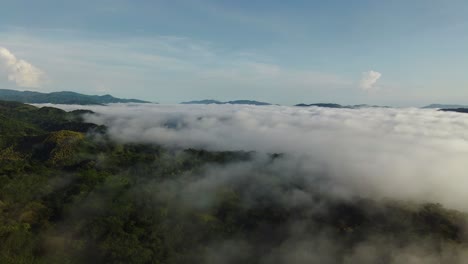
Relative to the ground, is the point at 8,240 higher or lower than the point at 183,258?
higher

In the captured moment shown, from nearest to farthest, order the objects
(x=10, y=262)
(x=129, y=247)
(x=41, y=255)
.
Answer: (x=10, y=262) → (x=41, y=255) → (x=129, y=247)

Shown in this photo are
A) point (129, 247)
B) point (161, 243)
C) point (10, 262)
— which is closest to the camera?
point (10, 262)

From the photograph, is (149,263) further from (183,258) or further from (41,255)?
(41,255)

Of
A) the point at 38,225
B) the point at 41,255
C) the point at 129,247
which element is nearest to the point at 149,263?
the point at 129,247

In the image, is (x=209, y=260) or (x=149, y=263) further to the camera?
(x=209, y=260)

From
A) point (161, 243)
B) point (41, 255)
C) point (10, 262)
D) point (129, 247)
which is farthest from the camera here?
point (161, 243)

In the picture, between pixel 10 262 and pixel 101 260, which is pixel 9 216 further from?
pixel 101 260

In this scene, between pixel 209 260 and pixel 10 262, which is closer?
pixel 10 262

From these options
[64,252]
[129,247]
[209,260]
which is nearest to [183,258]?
[209,260]

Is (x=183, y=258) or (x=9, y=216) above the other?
(x=9, y=216)
